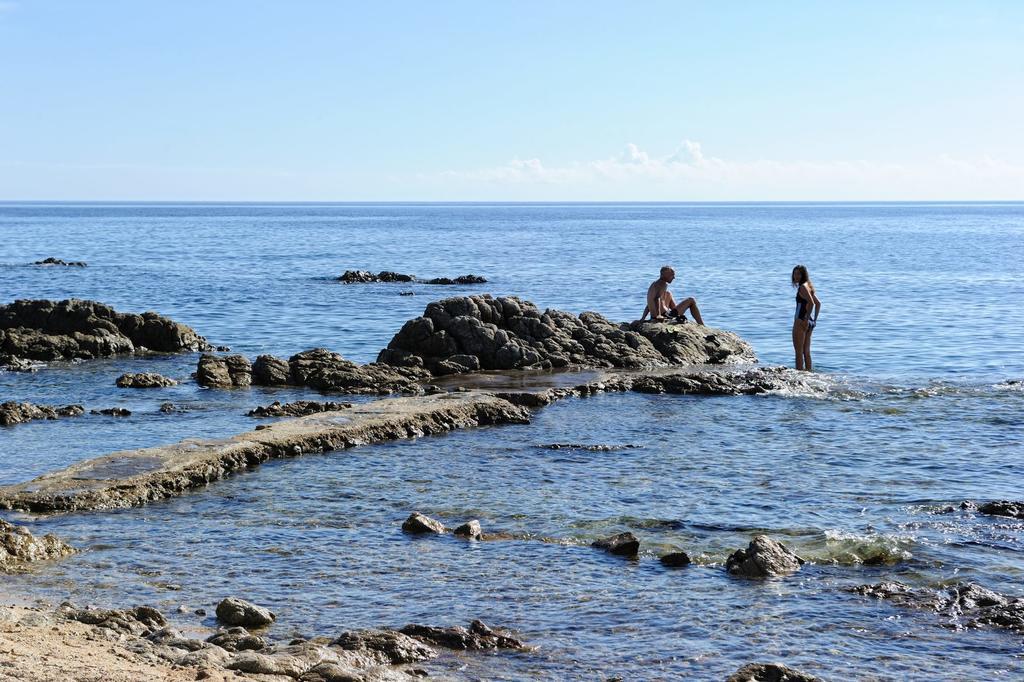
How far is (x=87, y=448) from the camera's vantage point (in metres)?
17.8

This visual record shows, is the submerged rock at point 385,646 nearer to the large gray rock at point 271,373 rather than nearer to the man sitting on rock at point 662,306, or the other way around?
the large gray rock at point 271,373

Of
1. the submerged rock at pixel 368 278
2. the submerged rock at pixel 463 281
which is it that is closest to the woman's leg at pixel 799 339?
the submerged rock at pixel 463 281

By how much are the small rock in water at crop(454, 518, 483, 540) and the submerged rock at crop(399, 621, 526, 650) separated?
10.1 feet

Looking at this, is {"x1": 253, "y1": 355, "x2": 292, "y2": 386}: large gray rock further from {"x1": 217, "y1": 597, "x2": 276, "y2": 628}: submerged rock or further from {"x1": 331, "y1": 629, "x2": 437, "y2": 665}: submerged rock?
{"x1": 331, "y1": 629, "x2": 437, "y2": 665}: submerged rock

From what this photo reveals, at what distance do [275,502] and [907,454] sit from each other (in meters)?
9.84

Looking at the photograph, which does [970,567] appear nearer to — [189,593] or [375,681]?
[375,681]

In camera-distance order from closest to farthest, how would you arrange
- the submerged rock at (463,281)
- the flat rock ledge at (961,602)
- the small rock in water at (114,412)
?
the flat rock ledge at (961,602)
the small rock in water at (114,412)
the submerged rock at (463,281)

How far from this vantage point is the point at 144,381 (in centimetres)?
2445

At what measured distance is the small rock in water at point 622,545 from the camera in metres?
12.6

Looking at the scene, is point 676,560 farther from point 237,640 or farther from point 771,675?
point 237,640

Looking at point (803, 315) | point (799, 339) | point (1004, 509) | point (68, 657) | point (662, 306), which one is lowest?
point (1004, 509)

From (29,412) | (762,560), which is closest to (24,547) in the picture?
(762,560)

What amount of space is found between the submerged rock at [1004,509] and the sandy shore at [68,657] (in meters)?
9.95

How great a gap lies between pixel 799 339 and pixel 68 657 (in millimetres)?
19701
